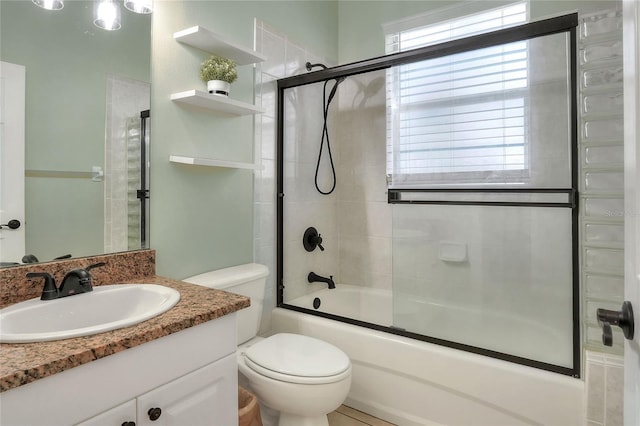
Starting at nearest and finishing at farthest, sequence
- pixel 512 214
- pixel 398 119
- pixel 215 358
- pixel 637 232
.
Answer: pixel 637 232 → pixel 215 358 → pixel 512 214 → pixel 398 119

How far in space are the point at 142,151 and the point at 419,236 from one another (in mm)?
1469

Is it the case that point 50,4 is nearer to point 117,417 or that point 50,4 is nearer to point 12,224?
point 12,224

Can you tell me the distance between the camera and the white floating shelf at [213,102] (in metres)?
1.63

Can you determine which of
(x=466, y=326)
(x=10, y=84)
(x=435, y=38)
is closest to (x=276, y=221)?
(x=466, y=326)

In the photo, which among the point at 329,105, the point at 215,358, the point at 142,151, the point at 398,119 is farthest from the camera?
the point at 329,105

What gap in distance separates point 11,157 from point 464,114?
2.07 meters

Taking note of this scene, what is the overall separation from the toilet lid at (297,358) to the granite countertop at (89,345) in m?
0.50

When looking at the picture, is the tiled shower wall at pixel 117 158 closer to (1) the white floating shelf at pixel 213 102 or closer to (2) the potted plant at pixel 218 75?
(1) the white floating shelf at pixel 213 102

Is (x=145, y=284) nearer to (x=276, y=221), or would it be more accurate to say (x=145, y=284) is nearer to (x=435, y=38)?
(x=276, y=221)

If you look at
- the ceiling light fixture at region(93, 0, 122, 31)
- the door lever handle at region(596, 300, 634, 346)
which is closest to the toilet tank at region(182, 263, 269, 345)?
the ceiling light fixture at region(93, 0, 122, 31)

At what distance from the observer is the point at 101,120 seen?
142cm

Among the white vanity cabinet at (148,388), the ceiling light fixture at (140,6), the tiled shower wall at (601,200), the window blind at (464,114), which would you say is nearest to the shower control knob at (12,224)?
the white vanity cabinet at (148,388)

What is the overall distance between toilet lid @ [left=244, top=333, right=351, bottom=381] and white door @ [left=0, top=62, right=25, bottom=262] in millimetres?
976

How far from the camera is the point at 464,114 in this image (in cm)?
209
